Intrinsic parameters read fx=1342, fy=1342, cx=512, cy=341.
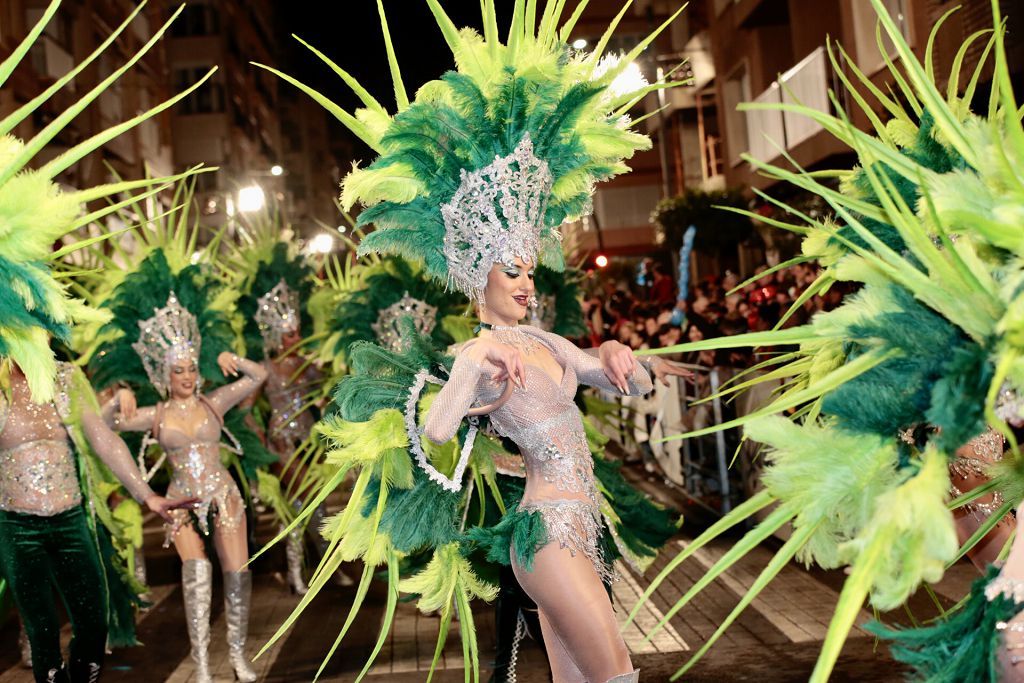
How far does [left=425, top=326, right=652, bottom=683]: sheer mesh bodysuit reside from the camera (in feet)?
13.5

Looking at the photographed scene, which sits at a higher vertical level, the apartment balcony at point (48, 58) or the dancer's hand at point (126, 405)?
the apartment balcony at point (48, 58)

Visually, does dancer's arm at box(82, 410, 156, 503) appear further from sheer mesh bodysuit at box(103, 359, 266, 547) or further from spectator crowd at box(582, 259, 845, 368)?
spectator crowd at box(582, 259, 845, 368)

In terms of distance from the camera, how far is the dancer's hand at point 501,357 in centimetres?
421

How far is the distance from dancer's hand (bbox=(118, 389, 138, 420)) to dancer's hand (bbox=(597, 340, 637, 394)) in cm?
345

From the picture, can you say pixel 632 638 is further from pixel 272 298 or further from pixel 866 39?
pixel 866 39

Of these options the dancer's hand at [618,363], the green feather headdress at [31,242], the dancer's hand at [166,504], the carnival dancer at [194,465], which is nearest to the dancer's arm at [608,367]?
the dancer's hand at [618,363]

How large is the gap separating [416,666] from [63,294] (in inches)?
143

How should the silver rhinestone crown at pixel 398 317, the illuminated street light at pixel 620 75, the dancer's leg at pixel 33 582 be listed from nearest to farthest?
the illuminated street light at pixel 620 75 < the dancer's leg at pixel 33 582 < the silver rhinestone crown at pixel 398 317

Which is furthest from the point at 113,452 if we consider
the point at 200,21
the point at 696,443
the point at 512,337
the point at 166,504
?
the point at 200,21

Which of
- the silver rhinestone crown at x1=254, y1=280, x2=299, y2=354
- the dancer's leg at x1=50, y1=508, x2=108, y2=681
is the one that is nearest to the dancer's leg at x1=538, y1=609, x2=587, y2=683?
the dancer's leg at x1=50, y1=508, x2=108, y2=681

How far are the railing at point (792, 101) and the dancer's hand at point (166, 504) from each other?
47.3 ft

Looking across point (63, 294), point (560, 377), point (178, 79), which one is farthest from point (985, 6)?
point (178, 79)

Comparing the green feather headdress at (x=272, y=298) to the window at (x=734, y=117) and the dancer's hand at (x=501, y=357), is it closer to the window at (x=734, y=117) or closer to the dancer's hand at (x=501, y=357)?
the dancer's hand at (x=501, y=357)

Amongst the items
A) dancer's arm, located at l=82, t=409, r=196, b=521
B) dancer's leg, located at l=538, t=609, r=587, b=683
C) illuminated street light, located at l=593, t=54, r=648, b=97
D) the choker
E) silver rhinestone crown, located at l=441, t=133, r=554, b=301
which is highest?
illuminated street light, located at l=593, t=54, r=648, b=97
